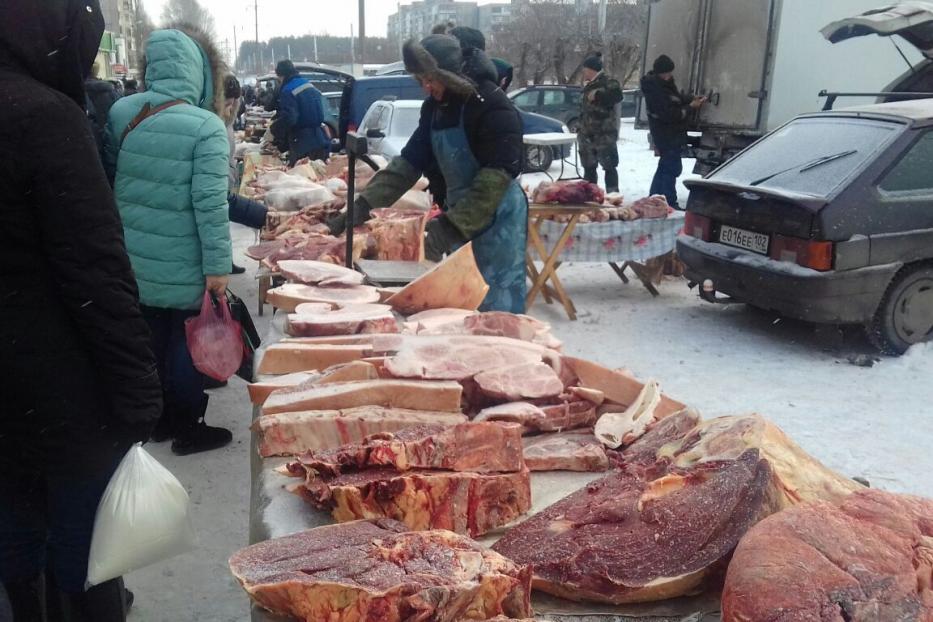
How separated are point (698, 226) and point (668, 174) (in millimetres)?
4441

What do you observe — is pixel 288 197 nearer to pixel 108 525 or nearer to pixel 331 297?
pixel 331 297

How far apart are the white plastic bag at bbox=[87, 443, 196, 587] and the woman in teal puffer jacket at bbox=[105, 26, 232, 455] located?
1.82 m

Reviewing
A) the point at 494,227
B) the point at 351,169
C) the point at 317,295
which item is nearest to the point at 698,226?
the point at 494,227

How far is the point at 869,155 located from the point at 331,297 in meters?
4.30

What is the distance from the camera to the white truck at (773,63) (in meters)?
10.1

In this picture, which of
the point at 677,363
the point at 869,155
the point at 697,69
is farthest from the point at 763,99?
the point at 677,363

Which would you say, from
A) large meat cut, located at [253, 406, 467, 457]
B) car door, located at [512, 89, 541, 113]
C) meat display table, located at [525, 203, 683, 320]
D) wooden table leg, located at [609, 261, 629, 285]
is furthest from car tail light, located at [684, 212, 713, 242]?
car door, located at [512, 89, 541, 113]

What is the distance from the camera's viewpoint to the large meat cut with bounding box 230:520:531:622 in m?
1.36

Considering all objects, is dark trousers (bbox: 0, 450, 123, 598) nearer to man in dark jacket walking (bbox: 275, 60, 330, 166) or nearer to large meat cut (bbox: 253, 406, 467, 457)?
large meat cut (bbox: 253, 406, 467, 457)

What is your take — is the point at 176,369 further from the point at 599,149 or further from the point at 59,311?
the point at 599,149

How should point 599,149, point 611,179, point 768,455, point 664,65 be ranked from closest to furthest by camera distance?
1. point 768,455
2. point 664,65
3. point 599,149
4. point 611,179

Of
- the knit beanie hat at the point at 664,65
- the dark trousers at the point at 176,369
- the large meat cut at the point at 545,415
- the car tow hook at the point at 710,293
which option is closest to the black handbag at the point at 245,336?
the dark trousers at the point at 176,369

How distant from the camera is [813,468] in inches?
70.1

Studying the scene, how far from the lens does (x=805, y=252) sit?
223 inches
